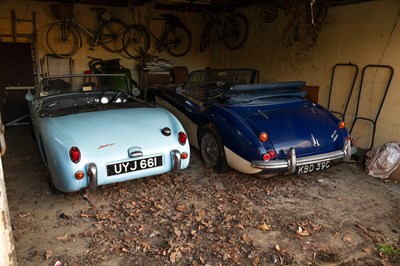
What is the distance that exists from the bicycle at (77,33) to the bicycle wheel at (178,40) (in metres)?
1.40

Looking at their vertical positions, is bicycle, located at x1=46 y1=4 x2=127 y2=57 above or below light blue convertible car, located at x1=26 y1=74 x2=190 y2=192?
above

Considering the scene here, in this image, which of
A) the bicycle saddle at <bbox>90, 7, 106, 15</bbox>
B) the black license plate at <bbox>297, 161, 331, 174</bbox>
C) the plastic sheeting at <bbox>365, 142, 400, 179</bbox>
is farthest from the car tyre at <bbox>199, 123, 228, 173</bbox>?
the bicycle saddle at <bbox>90, 7, 106, 15</bbox>

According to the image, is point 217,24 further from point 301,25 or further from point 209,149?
point 209,149

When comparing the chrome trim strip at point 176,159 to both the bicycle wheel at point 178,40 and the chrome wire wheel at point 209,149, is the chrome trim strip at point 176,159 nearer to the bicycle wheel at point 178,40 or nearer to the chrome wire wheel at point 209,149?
the chrome wire wheel at point 209,149

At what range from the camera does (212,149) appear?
14.3ft

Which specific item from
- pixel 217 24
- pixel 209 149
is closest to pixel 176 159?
pixel 209 149

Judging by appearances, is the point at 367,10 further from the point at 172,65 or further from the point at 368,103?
the point at 172,65

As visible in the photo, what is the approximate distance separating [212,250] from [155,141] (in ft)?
4.55

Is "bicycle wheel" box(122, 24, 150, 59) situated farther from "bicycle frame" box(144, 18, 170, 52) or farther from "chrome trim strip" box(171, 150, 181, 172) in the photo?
"chrome trim strip" box(171, 150, 181, 172)

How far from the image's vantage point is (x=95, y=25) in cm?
850

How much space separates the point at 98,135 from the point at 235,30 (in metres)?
6.33

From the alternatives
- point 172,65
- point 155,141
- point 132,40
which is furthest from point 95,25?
point 155,141

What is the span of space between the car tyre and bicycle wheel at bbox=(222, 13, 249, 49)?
4.74m

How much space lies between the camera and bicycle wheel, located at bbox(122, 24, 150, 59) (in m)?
8.71
